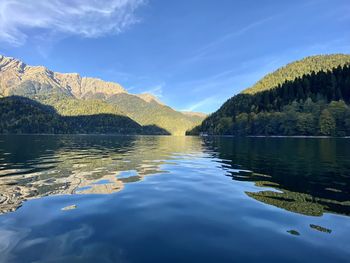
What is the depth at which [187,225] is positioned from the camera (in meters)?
14.4

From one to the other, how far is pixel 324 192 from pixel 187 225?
42.5ft

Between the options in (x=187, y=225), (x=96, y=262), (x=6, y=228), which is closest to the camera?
(x=96, y=262)

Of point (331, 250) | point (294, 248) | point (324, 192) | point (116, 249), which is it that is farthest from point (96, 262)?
point (324, 192)

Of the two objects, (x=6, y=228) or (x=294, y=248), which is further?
(x=6, y=228)

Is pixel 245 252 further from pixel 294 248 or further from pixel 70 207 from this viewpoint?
pixel 70 207

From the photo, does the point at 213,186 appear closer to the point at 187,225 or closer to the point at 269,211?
the point at 269,211

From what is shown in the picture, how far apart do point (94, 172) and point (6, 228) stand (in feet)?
61.8

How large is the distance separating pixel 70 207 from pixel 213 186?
12.6 metres

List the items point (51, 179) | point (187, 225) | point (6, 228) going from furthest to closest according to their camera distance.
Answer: point (51, 179) < point (187, 225) < point (6, 228)

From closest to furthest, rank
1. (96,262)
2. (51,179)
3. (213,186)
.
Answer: (96,262) → (213,186) → (51,179)

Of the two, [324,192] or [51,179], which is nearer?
[324,192]

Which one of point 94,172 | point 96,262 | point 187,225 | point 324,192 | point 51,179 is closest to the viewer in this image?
point 96,262

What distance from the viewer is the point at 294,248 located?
11.4 metres

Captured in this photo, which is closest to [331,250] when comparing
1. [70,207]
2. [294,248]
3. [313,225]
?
[294,248]
